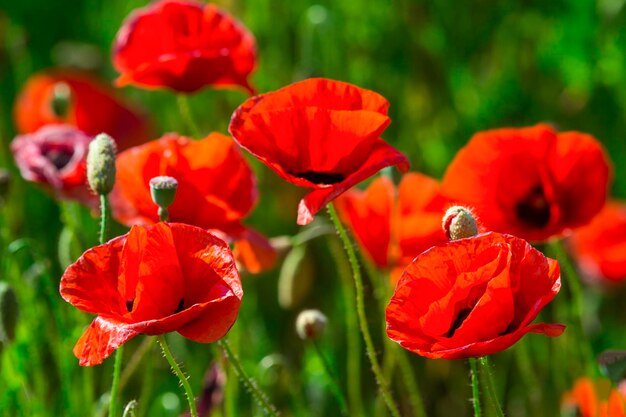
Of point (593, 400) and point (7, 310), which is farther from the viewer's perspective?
point (593, 400)

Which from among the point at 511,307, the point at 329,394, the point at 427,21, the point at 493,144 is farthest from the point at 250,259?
the point at 427,21

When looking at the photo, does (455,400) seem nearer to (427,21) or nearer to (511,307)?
(427,21)

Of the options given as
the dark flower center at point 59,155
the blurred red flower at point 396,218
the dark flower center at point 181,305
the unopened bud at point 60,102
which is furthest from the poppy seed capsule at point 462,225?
the unopened bud at point 60,102

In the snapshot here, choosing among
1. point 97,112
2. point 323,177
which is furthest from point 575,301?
point 97,112

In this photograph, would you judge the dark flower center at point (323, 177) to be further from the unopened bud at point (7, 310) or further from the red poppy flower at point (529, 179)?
the unopened bud at point (7, 310)

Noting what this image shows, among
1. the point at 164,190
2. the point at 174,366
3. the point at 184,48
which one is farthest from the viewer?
the point at 184,48

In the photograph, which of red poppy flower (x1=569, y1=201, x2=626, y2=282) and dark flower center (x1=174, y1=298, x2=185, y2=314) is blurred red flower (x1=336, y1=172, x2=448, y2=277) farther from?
red poppy flower (x1=569, y1=201, x2=626, y2=282)

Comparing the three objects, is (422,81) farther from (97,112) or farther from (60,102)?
(60,102)
